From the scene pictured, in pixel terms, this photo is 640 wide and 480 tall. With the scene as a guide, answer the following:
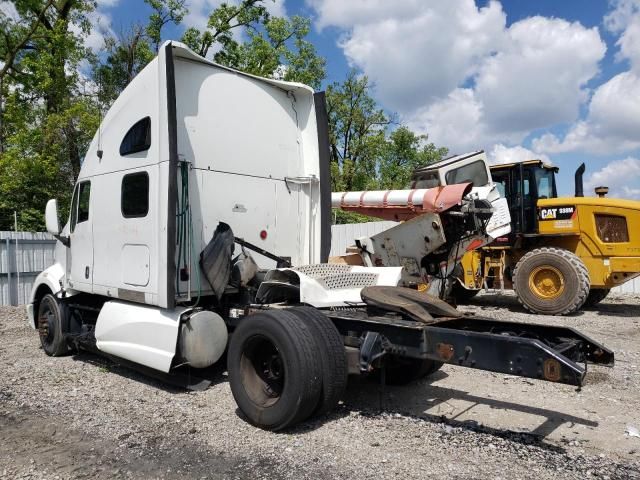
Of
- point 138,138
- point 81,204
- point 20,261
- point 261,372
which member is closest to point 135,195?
point 138,138

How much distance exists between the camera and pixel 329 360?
4312 mm

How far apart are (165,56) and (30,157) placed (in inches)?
527

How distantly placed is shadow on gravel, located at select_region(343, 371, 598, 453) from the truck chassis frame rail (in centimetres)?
68

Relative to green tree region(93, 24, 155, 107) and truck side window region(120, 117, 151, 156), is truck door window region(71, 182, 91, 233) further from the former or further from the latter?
green tree region(93, 24, 155, 107)

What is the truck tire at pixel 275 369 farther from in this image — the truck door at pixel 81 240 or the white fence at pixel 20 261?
the white fence at pixel 20 261

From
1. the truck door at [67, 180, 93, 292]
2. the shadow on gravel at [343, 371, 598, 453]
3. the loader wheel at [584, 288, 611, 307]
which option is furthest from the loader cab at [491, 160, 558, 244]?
the truck door at [67, 180, 93, 292]

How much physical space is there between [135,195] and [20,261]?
31.3 ft

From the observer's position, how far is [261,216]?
21.0 feet

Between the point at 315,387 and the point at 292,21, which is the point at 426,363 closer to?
the point at 315,387

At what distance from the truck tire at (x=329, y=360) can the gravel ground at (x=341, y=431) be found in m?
0.31

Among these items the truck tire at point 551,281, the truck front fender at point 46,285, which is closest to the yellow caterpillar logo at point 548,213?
the truck tire at point 551,281

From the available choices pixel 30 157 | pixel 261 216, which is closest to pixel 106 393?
pixel 261 216

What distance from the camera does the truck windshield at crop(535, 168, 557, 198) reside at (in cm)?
1187

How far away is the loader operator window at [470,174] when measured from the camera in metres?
9.78
